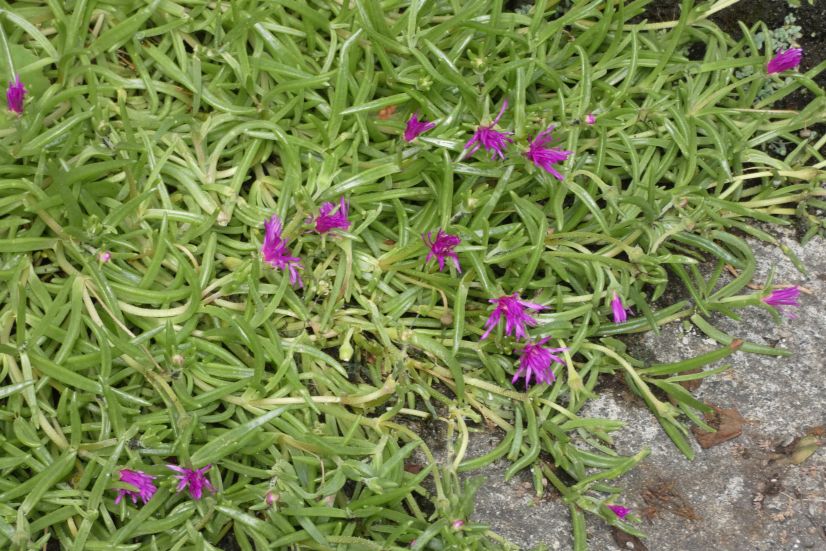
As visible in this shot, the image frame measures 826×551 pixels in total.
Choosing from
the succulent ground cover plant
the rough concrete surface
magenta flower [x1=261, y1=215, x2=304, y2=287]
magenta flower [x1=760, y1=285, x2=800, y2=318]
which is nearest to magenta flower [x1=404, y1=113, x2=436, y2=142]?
the succulent ground cover plant

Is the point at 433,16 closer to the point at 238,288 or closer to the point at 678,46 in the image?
the point at 678,46

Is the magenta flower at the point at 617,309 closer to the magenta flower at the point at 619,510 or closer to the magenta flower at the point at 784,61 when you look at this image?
the magenta flower at the point at 619,510

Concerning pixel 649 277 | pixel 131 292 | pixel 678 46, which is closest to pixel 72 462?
pixel 131 292

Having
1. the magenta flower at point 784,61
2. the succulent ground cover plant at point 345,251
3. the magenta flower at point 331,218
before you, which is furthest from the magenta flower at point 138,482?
the magenta flower at point 784,61

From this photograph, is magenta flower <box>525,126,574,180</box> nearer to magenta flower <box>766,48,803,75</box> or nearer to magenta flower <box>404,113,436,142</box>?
magenta flower <box>404,113,436,142</box>

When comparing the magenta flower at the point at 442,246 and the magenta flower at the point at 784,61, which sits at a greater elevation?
the magenta flower at the point at 784,61

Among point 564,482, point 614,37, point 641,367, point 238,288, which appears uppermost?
point 614,37

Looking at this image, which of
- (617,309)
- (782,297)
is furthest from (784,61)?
(617,309)
